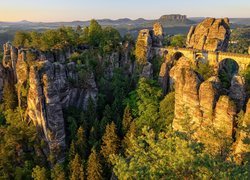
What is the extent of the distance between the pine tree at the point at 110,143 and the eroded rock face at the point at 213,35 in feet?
106

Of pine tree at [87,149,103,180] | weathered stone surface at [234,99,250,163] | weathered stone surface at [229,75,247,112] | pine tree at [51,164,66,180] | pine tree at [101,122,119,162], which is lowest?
pine tree at [51,164,66,180]

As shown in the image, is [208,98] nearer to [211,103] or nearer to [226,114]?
[211,103]

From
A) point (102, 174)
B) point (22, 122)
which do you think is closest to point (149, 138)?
point (102, 174)

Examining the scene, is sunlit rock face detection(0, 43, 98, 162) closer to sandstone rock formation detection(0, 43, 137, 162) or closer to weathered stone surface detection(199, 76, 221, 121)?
sandstone rock formation detection(0, 43, 137, 162)

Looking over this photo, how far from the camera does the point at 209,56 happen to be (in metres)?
60.9

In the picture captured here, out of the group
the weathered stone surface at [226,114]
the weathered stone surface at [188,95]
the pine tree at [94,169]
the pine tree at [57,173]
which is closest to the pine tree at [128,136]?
the pine tree at [94,169]

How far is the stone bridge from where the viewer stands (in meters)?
57.2

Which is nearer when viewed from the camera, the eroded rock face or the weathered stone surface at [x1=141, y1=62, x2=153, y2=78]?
the weathered stone surface at [x1=141, y1=62, x2=153, y2=78]

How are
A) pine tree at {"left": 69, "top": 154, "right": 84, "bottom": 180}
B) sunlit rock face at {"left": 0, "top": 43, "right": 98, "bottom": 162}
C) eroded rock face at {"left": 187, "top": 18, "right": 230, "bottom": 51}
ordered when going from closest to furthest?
pine tree at {"left": 69, "top": 154, "right": 84, "bottom": 180}
sunlit rock face at {"left": 0, "top": 43, "right": 98, "bottom": 162}
eroded rock face at {"left": 187, "top": 18, "right": 230, "bottom": 51}

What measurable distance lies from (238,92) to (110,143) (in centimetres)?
1716

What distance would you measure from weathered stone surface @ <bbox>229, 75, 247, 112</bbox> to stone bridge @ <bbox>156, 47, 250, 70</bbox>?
19.2 m

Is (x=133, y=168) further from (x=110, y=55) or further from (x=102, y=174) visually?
(x=110, y=55)

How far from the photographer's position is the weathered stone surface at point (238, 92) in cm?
3673

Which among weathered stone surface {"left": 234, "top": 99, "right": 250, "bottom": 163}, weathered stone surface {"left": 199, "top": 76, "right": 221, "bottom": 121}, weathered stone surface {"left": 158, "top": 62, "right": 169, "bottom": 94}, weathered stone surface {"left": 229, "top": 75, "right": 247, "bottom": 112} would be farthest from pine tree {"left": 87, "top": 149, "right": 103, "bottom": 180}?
weathered stone surface {"left": 158, "top": 62, "right": 169, "bottom": 94}
